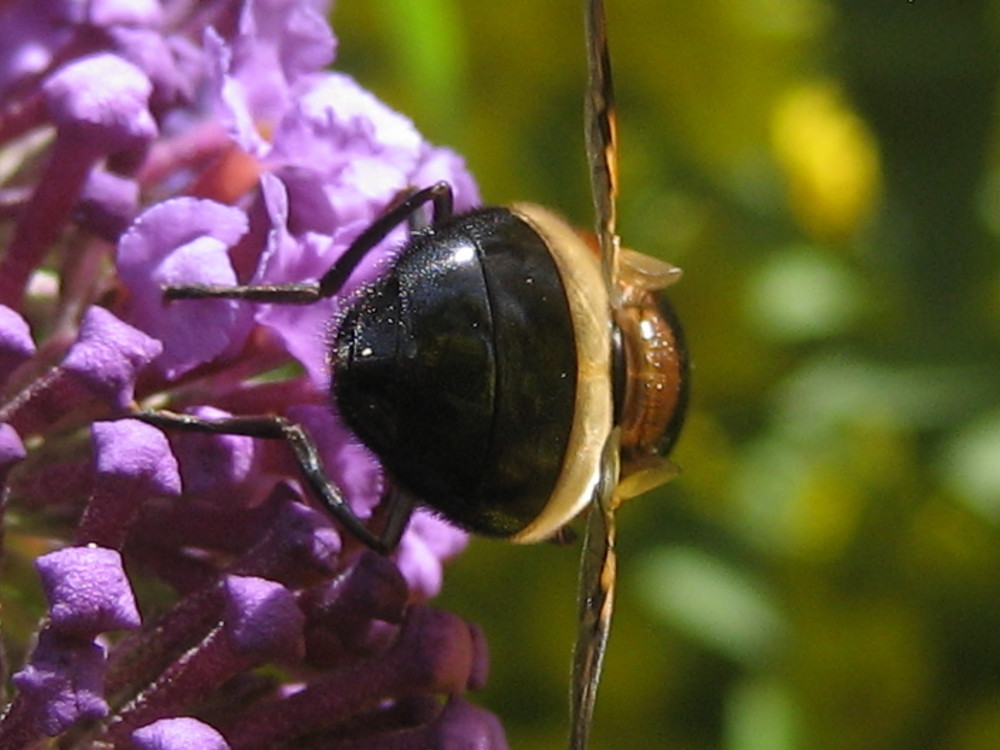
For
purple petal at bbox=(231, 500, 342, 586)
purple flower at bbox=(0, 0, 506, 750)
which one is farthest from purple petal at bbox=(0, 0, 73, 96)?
purple petal at bbox=(231, 500, 342, 586)

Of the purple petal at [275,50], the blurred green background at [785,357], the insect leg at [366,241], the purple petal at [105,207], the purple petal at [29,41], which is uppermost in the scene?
the purple petal at [275,50]

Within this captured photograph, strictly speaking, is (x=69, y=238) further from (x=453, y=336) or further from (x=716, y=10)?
(x=716, y=10)

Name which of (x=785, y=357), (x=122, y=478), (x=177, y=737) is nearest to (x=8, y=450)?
(x=122, y=478)

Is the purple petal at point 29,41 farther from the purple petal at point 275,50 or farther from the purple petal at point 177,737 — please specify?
the purple petal at point 177,737

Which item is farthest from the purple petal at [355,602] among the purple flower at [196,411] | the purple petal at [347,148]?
the purple petal at [347,148]

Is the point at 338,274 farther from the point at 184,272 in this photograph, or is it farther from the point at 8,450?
the point at 8,450
